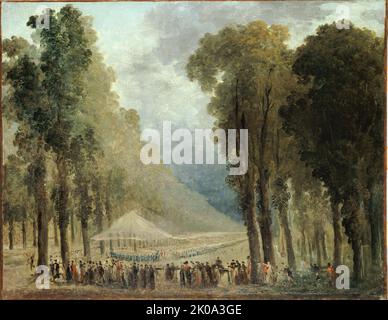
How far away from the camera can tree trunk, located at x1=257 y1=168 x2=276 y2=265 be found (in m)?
11.4

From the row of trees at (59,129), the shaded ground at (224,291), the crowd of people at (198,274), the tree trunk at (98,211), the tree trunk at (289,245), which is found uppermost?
the row of trees at (59,129)

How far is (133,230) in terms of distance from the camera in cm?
1145

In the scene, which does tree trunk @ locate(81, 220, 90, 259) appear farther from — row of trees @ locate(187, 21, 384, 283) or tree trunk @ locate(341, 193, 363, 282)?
tree trunk @ locate(341, 193, 363, 282)

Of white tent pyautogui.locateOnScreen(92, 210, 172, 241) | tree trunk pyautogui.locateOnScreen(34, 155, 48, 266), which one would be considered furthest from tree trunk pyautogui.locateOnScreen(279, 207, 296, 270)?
tree trunk pyautogui.locateOnScreen(34, 155, 48, 266)

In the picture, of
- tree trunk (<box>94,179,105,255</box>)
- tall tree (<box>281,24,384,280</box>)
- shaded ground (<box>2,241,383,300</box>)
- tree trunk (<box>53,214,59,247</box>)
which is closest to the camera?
tall tree (<box>281,24,384,280</box>)

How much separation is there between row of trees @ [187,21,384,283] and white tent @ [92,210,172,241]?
155 cm

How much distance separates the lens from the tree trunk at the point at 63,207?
11.6 metres

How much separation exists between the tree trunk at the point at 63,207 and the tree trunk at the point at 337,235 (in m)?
4.59

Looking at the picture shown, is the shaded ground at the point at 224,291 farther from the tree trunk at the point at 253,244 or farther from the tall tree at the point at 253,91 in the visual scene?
the tall tree at the point at 253,91

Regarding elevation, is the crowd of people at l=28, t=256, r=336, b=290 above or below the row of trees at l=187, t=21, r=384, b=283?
below

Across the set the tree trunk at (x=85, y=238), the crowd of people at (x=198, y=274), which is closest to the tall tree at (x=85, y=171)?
the tree trunk at (x=85, y=238)

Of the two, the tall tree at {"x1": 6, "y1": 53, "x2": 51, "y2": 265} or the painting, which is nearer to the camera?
the painting

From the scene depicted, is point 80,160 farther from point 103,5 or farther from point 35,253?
point 103,5

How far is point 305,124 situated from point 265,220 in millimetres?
1776
